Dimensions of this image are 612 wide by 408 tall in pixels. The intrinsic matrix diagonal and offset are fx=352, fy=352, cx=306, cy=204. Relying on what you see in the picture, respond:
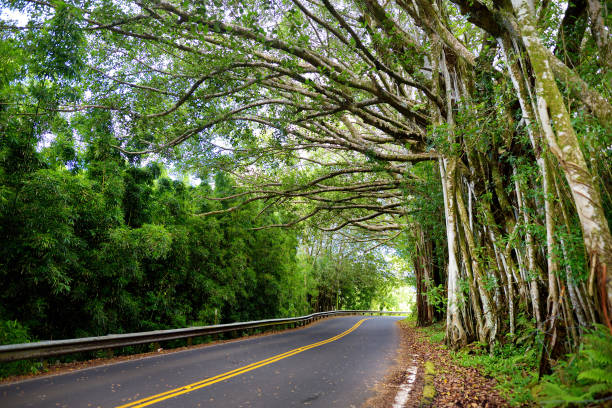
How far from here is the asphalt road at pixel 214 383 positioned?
15.5 feet

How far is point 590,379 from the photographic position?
3.06m

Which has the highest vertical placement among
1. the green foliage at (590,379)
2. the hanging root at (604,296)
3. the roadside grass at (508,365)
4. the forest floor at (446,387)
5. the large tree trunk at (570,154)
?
the large tree trunk at (570,154)

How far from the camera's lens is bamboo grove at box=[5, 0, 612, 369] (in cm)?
408

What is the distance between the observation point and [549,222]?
14.3 ft

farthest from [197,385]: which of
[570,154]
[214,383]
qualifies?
[570,154]

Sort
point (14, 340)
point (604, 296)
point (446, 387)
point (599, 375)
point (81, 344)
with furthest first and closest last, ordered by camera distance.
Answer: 1. point (81, 344)
2. point (14, 340)
3. point (446, 387)
4. point (604, 296)
5. point (599, 375)

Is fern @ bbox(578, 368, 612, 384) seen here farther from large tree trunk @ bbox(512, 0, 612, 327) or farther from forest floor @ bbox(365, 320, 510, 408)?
forest floor @ bbox(365, 320, 510, 408)

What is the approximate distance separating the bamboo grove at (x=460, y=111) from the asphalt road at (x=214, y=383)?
279 centimetres

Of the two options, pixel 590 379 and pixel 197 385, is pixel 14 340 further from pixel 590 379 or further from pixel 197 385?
pixel 590 379

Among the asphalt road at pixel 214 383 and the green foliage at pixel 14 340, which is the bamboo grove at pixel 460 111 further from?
the green foliage at pixel 14 340

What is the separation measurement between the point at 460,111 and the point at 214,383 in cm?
650

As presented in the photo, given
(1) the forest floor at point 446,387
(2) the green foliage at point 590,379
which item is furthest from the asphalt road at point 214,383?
(2) the green foliage at point 590,379

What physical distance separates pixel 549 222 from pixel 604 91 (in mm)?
1880

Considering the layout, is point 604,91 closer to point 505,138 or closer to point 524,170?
point 524,170
